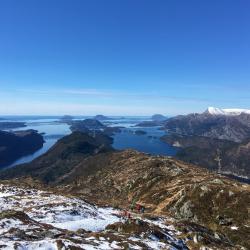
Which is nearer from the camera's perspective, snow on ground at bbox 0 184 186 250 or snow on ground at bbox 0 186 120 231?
snow on ground at bbox 0 184 186 250

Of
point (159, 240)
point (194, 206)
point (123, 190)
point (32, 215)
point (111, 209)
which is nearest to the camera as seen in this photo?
point (159, 240)

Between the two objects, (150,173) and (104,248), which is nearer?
(104,248)

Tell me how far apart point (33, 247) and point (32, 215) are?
2907 cm

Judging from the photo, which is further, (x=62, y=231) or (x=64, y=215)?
(x=64, y=215)

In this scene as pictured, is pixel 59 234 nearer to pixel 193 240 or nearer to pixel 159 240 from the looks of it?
pixel 159 240

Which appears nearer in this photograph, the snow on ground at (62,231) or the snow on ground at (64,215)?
the snow on ground at (62,231)

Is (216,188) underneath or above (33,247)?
underneath

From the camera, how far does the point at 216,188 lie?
119125mm

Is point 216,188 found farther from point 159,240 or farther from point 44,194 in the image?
point 159,240

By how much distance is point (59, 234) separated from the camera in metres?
46.2

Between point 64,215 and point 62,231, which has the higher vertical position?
point 62,231

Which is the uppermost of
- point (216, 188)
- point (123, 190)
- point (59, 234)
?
point (59, 234)

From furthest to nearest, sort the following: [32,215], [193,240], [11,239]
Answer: [32,215]
[193,240]
[11,239]

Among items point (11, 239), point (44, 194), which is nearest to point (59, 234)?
point (11, 239)
